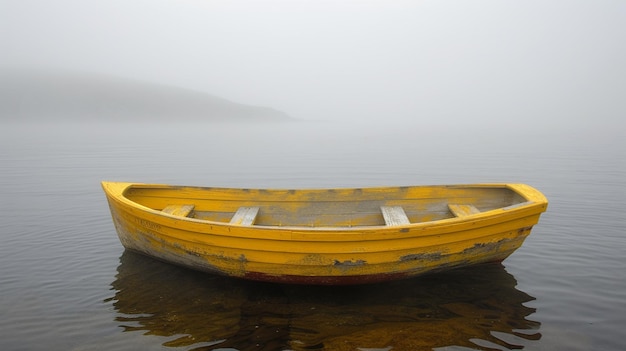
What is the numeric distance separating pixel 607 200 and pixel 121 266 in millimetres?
17820

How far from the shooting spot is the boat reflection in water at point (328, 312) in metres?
6.75

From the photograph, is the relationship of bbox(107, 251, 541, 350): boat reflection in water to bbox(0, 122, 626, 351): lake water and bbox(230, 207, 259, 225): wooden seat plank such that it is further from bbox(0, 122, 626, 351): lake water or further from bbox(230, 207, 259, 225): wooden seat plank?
bbox(230, 207, 259, 225): wooden seat plank

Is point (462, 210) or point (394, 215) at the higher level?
point (462, 210)

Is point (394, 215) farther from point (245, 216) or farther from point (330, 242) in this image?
point (245, 216)

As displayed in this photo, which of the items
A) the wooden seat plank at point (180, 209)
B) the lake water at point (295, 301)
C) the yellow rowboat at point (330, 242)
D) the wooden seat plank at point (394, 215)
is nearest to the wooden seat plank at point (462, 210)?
the yellow rowboat at point (330, 242)

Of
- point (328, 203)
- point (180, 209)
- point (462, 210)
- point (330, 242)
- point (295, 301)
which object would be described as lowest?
point (295, 301)

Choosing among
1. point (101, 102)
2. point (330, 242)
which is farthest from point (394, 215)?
point (101, 102)

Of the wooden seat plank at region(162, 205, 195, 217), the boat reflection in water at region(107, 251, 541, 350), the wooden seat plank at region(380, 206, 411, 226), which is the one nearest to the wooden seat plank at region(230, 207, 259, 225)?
the wooden seat plank at region(162, 205, 195, 217)

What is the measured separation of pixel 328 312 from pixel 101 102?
407ft

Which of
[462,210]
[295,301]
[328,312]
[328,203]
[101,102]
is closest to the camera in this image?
[328,312]

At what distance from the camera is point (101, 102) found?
114 m

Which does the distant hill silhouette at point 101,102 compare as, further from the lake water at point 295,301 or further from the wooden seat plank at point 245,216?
the wooden seat plank at point 245,216

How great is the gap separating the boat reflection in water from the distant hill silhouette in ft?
330

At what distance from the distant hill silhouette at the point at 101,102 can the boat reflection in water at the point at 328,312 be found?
101m
